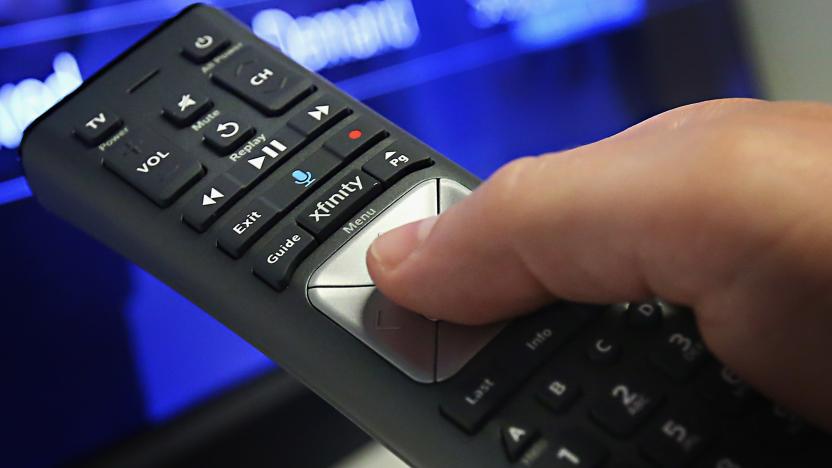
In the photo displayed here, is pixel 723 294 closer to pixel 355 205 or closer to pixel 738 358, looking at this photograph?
pixel 738 358

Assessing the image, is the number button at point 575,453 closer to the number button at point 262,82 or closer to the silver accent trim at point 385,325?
the silver accent trim at point 385,325

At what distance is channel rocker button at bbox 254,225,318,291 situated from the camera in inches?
13.9

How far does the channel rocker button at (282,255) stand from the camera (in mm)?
354

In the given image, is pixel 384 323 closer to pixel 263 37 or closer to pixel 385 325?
pixel 385 325

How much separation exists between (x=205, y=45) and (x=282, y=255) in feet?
0.36

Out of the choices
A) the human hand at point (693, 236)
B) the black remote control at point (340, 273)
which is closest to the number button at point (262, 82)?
the black remote control at point (340, 273)

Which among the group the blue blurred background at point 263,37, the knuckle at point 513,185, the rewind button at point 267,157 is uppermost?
the knuckle at point 513,185

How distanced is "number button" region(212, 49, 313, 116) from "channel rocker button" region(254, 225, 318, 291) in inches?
2.4

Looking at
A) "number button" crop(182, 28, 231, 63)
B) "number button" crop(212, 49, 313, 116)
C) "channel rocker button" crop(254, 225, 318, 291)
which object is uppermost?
"number button" crop(182, 28, 231, 63)

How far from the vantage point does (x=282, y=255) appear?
0.36 metres

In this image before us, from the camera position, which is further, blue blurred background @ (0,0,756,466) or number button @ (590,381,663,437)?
blue blurred background @ (0,0,756,466)

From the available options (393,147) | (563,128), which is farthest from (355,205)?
(563,128)

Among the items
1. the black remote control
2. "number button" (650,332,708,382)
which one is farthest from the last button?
"number button" (650,332,708,382)

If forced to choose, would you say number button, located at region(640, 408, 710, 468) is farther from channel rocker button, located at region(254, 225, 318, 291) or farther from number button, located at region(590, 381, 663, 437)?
channel rocker button, located at region(254, 225, 318, 291)
